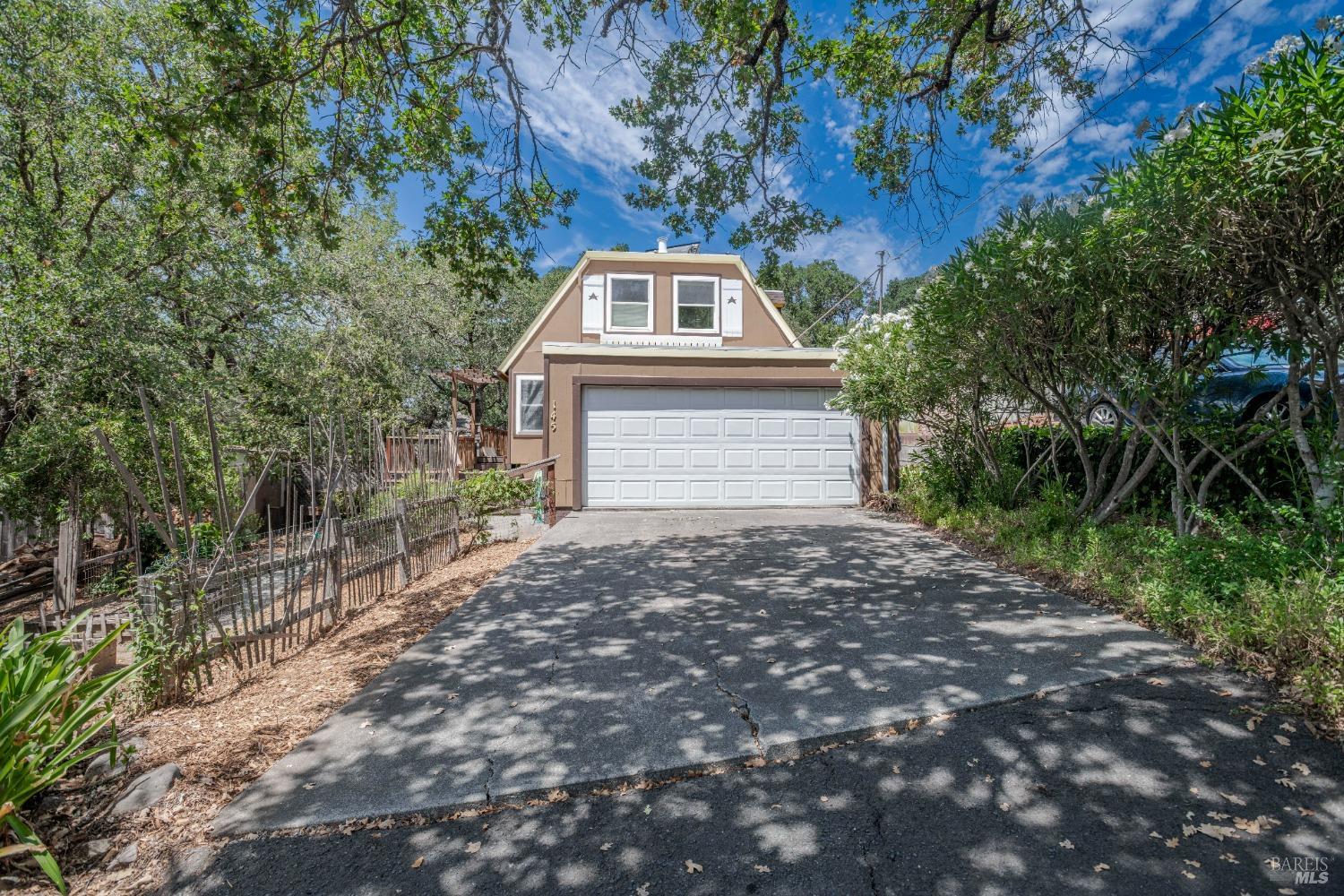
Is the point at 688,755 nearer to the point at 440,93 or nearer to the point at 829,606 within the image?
the point at 829,606

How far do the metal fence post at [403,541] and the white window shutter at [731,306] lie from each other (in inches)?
379

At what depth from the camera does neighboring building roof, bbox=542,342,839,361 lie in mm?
9820

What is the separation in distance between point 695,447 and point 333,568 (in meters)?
6.39

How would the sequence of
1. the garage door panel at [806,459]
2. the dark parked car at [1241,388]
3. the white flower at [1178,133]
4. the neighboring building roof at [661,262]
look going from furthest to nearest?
the neighboring building roof at [661,262], the garage door panel at [806,459], the dark parked car at [1241,388], the white flower at [1178,133]

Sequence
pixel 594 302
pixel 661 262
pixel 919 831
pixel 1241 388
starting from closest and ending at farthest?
pixel 919 831 < pixel 1241 388 < pixel 661 262 < pixel 594 302

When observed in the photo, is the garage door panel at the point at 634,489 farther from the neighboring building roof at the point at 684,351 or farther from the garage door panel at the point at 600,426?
the neighboring building roof at the point at 684,351

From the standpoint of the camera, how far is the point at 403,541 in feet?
18.4

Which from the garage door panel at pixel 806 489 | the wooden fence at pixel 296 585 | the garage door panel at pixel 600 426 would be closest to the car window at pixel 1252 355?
the garage door panel at pixel 806 489

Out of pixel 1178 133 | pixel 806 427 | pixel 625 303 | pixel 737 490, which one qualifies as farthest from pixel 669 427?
pixel 1178 133

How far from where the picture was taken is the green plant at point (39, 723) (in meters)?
1.89

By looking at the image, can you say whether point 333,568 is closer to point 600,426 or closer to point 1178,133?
point 600,426

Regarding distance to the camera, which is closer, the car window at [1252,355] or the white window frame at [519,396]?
the car window at [1252,355]

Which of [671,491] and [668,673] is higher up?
[671,491]

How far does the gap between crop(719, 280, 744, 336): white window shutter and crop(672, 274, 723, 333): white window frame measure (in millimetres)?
129
